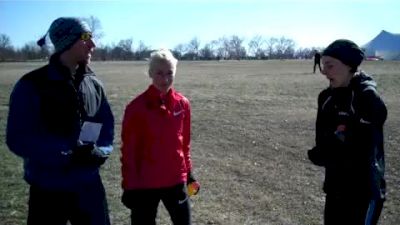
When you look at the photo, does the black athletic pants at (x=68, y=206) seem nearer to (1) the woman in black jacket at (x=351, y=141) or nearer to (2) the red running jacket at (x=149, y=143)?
(2) the red running jacket at (x=149, y=143)

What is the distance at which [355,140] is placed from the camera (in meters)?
3.16

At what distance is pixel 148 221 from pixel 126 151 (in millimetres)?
545

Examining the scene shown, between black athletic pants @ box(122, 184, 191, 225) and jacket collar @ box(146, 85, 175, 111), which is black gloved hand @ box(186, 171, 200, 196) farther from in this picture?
jacket collar @ box(146, 85, 175, 111)

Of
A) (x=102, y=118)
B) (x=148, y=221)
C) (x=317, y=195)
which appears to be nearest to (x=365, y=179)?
(x=148, y=221)

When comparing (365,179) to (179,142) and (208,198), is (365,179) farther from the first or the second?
(208,198)

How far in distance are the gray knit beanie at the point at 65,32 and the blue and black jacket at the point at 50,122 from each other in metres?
0.10

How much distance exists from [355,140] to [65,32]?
2.04 meters

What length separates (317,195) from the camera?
5.88 meters

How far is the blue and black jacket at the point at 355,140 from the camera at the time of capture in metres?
3.11

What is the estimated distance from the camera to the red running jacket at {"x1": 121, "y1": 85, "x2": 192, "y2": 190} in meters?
3.38

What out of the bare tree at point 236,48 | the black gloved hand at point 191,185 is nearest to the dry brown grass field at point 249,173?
the black gloved hand at point 191,185

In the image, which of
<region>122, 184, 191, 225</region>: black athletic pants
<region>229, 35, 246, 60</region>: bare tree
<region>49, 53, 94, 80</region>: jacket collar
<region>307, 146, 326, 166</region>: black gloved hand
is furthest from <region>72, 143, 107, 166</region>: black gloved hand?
<region>229, 35, 246, 60</region>: bare tree

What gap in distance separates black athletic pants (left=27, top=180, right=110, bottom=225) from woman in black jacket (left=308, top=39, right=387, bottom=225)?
157cm

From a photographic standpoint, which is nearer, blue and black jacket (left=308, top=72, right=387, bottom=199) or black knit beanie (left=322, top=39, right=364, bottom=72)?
blue and black jacket (left=308, top=72, right=387, bottom=199)
